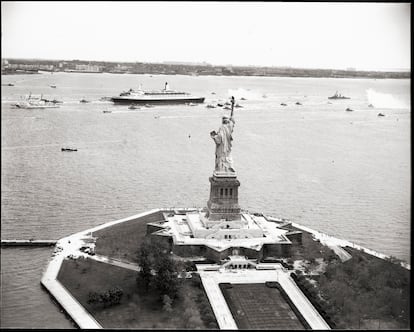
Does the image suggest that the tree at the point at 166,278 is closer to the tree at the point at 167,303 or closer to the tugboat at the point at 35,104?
the tree at the point at 167,303

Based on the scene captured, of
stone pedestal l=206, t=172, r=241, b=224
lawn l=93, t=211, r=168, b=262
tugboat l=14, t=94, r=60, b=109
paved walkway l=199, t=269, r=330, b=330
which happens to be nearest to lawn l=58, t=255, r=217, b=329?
paved walkway l=199, t=269, r=330, b=330

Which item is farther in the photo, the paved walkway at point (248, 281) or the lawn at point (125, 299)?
the paved walkway at point (248, 281)

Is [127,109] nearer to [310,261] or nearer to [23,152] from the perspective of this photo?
[23,152]

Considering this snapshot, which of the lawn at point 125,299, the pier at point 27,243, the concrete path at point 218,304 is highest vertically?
the concrete path at point 218,304

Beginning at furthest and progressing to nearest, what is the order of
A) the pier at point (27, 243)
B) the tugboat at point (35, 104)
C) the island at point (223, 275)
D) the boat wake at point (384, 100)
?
the boat wake at point (384, 100) → the tugboat at point (35, 104) → the pier at point (27, 243) → the island at point (223, 275)

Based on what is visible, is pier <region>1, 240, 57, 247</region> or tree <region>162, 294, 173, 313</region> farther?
pier <region>1, 240, 57, 247</region>

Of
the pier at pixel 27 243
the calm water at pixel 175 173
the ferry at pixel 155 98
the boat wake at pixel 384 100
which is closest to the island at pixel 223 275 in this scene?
the pier at pixel 27 243

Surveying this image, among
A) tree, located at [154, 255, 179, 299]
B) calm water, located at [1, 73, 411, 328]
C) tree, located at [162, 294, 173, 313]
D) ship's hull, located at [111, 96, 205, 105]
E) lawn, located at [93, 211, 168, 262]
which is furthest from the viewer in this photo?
ship's hull, located at [111, 96, 205, 105]

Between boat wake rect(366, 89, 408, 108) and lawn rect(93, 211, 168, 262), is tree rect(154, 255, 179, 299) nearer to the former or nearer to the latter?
lawn rect(93, 211, 168, 262)
